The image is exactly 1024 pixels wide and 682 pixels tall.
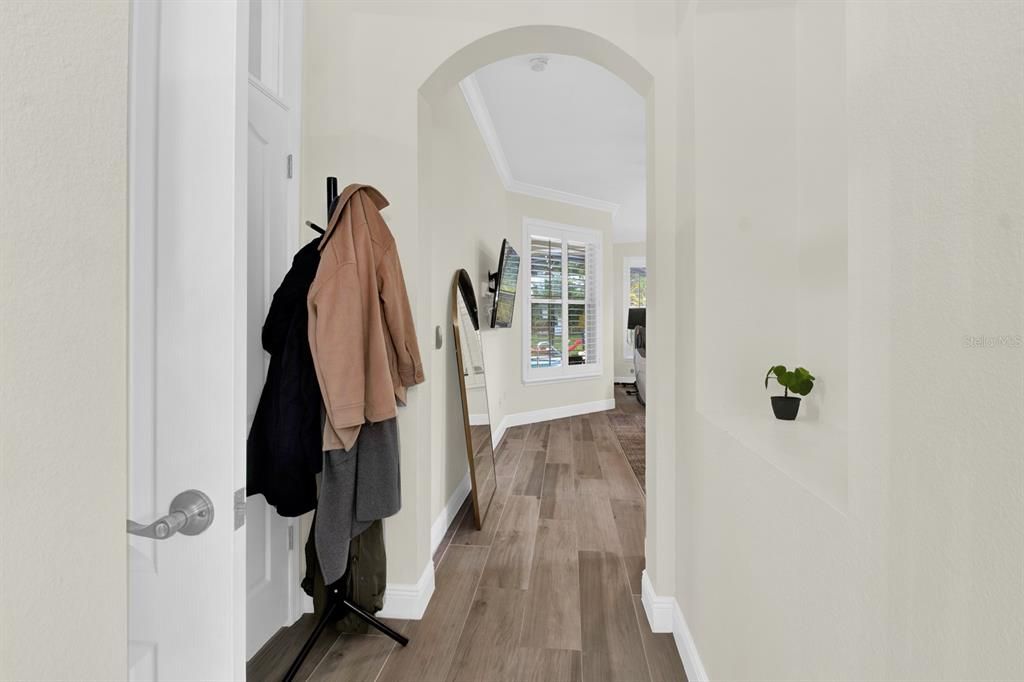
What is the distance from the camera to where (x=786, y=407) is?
1.48 meters

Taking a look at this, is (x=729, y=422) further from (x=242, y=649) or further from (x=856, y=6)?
(x=242, y=649)

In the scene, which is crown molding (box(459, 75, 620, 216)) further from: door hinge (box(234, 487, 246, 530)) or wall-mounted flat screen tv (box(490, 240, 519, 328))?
door hinge (box(234, 487, 246, 530))

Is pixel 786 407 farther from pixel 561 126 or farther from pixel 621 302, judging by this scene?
pixel 621 302

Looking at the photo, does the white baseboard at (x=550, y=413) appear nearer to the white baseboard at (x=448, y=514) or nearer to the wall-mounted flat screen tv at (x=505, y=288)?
the wall-mounted flat screen tv at (x=505, y=288)

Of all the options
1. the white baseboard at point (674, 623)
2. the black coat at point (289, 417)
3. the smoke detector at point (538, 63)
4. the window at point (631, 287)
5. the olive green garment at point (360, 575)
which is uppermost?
the smoke detector at point (538, 63)

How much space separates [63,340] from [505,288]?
12.7ft

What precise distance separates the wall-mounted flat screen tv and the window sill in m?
1.25

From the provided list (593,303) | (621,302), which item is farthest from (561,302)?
(621,302)

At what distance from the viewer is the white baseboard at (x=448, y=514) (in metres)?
2.52

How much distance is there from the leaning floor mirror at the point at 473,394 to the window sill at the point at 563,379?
2.36 m

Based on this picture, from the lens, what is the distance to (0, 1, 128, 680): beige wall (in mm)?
490

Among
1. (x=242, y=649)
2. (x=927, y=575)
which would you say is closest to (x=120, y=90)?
(x=242, y=649)

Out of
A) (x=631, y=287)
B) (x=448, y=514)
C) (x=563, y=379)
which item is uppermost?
(x=631, y=287)

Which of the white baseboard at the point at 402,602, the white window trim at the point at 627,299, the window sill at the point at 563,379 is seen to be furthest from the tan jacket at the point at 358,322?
the white window trim at the point at 627,299
